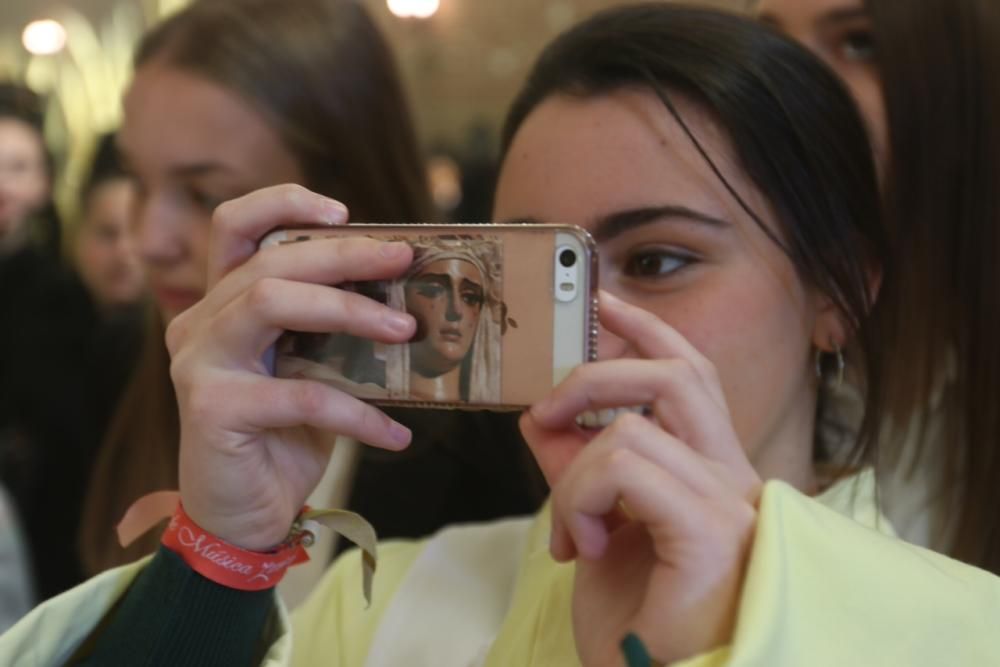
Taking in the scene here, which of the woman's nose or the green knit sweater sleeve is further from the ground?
the woman's nose

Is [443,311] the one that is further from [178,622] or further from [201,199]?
[201,199]

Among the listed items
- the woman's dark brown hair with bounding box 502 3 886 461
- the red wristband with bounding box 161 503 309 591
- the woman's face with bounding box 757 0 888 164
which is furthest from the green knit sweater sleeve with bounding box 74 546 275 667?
the woman's face with bounding box 757 0 888 164

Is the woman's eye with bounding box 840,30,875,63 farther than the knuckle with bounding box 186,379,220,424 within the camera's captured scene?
Yes

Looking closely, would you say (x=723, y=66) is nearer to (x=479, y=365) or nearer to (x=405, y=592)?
(x=479, y=365)

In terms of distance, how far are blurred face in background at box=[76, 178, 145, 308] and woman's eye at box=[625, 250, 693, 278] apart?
142 centimetres

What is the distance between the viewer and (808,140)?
848 millimetres

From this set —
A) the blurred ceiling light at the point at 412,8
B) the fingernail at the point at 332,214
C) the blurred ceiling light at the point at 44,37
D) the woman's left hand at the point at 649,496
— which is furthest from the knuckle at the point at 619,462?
the blurred ceiling light at the point at 44,37

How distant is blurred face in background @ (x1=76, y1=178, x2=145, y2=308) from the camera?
2.02 m

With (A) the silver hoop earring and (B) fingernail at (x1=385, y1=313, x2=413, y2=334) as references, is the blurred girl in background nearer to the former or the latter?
(A) the silver hoop earring

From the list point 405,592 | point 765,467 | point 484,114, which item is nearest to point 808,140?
point 765,467

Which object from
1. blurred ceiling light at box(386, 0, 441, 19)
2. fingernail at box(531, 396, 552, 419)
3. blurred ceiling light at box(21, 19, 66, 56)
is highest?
blurred ceiling light at box(386, 0, 441, 19)

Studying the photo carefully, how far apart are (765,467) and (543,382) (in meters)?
0.30

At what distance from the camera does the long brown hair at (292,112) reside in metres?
1.18

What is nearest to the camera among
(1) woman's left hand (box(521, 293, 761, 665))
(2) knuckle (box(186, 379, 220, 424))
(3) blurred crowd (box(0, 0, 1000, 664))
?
(1) woman's left hand (box(521, 293, 761, 665))
